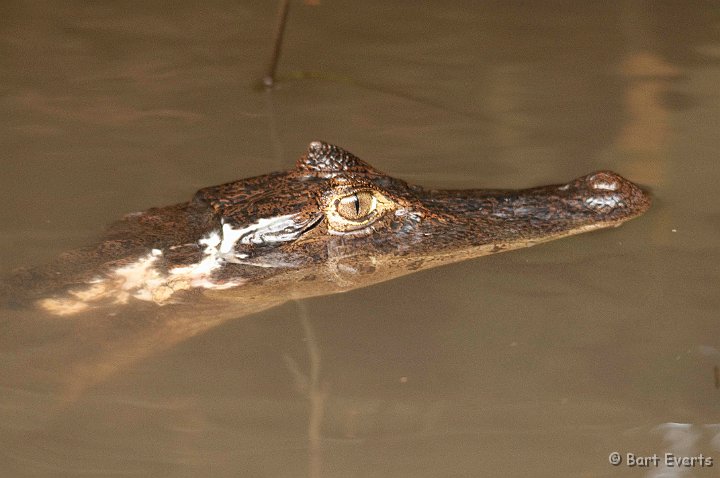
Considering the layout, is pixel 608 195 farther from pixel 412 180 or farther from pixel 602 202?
pixel 412 180

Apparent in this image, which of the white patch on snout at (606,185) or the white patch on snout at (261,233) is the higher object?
the white patch on snout at (606,185)

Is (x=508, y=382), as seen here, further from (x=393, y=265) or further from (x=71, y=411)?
(x=71, y=411)

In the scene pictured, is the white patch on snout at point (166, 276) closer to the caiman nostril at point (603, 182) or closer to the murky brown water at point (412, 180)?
the murky brown water at point (412, 180)

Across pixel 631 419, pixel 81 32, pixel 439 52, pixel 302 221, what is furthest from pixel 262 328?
pixel 81 32

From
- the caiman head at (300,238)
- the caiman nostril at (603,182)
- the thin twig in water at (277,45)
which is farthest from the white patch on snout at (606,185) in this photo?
the thin twig in water at (277,45)

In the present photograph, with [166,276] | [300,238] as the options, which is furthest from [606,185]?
[166,276]

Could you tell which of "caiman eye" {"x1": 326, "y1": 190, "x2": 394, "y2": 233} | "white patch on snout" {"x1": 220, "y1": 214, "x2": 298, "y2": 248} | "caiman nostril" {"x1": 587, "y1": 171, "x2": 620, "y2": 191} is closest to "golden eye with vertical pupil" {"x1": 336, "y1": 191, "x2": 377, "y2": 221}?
"caiman eye" {"x1": 326, "y1": 190, "x2": 394, "y2": 233}

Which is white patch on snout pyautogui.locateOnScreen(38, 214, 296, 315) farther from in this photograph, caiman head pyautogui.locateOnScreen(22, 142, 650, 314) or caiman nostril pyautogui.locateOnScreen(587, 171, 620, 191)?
caiman nostril pyautogui.locateOnScreen(587, 171, 620, 191)
